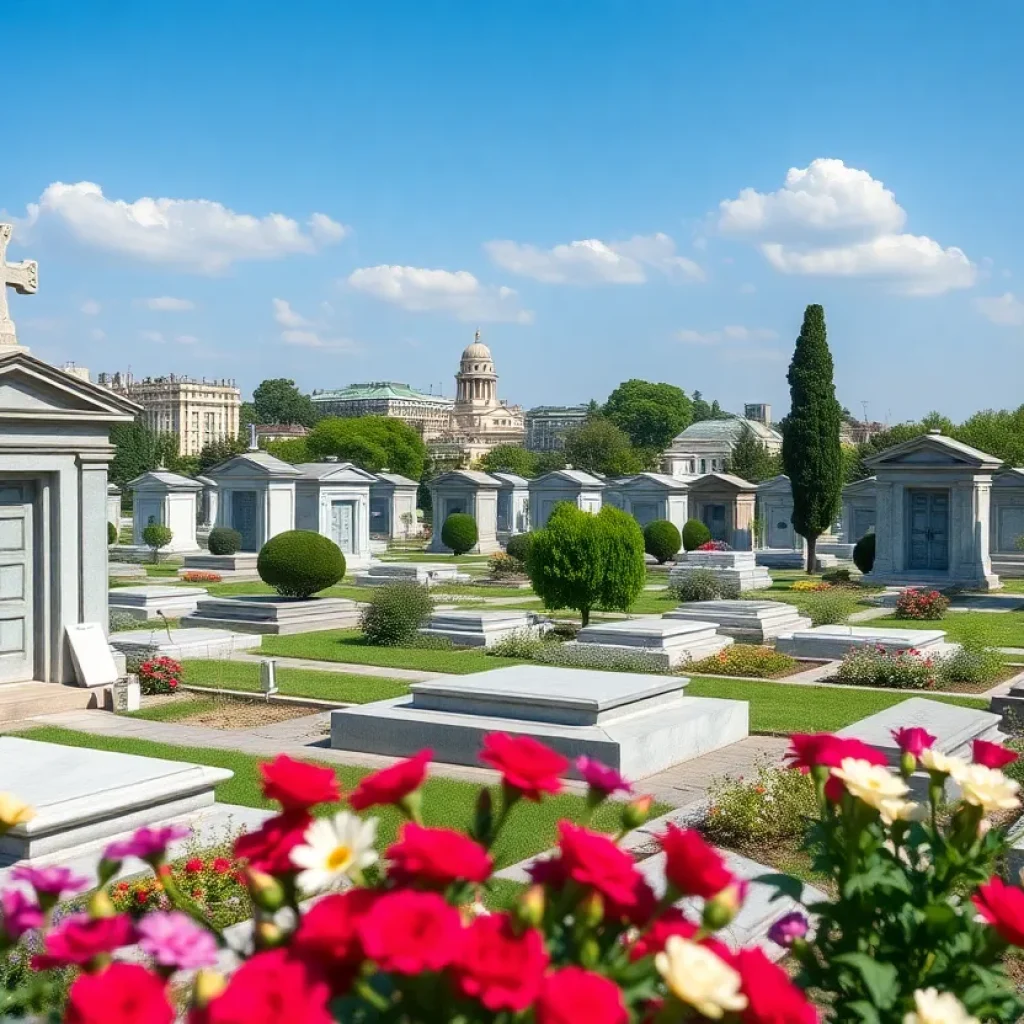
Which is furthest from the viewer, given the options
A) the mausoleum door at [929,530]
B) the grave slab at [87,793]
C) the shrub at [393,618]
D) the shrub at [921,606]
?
the mausoleum door at [929,530]

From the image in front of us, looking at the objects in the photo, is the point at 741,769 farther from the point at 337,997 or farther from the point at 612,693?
the point at 337,997

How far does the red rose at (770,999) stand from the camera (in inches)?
86.9

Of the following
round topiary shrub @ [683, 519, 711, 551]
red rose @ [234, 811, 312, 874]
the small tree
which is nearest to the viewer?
red rose @ [234, 811, 312, 874]

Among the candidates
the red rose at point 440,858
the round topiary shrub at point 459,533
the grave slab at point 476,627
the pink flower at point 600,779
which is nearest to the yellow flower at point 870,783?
the pink flower at point 600,779

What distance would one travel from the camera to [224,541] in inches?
1385

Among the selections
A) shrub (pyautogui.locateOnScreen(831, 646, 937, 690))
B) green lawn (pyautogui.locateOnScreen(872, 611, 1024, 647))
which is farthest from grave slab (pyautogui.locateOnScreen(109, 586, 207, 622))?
green lawn (pyautogui.locateOnScreen(872, 611, 1024, 647))

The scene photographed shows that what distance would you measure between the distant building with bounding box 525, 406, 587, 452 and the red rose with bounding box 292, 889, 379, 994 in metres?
174

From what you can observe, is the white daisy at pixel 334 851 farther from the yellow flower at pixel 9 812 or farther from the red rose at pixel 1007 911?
the red rose at pixel 1007 911

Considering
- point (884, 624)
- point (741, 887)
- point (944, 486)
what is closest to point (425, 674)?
point (884, 624)

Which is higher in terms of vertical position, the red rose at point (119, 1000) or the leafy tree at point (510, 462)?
the leafy tree at point (510, 462)

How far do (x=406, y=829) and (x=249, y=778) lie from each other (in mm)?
8524

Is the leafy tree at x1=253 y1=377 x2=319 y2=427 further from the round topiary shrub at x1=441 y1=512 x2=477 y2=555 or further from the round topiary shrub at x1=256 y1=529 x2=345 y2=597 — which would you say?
the round topiary shrub at x1=256 y1=529 x2=345 y2=597

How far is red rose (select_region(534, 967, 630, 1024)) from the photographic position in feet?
6.58

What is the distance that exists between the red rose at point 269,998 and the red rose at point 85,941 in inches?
17.0
